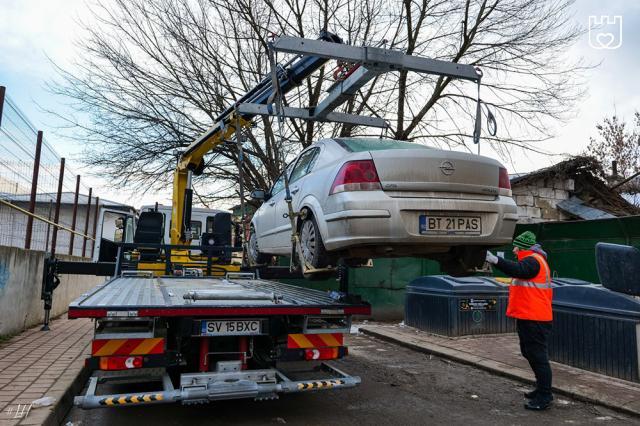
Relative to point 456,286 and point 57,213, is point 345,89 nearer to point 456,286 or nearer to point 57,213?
point 456,286

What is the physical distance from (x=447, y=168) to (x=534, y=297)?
1.83 metres

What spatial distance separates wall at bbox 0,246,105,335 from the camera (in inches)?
280

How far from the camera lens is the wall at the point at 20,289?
710 cm

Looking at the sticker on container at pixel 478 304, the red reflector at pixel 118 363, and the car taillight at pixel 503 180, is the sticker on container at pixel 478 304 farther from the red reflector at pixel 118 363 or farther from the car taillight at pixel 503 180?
the red reflector at pixel 118 363

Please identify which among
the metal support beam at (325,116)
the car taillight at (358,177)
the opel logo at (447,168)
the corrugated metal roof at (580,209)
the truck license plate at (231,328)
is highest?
the corrugated metal roof at (580,209)

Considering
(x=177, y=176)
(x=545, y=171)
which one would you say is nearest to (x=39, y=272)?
(x=177, y=176)

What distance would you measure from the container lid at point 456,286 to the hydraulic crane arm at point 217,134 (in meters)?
4.24

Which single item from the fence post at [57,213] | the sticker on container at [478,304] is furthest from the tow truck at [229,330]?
A: the fence post at [57,213]

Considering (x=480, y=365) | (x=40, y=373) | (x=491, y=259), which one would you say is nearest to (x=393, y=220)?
(x=491, y=259)

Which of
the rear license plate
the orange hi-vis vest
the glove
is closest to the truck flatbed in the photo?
the rear license plate

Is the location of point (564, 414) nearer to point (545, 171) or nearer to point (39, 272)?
point (39, 272)

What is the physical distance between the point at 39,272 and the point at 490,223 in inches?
318

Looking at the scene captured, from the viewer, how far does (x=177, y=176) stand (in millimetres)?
9133

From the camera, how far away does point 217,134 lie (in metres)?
7.90
